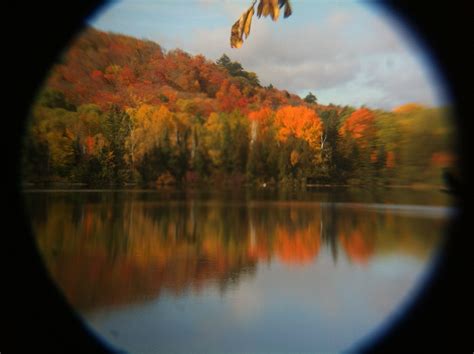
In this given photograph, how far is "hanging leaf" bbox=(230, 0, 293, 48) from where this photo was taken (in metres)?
2.76

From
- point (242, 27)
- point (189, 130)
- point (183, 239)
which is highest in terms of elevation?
point (242, 27)

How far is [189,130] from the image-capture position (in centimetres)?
498

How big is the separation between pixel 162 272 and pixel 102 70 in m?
2.58

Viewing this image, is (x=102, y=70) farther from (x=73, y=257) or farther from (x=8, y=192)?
(x=73, y=257)

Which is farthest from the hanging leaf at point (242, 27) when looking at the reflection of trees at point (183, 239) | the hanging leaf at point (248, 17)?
the reflection of trees at point (183, 239)

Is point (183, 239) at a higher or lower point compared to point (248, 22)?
lower

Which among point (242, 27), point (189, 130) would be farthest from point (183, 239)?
point (242, 27)

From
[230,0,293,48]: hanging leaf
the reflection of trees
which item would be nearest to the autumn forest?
the reflection of trees

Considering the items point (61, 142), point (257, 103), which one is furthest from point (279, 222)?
point (61, 142)

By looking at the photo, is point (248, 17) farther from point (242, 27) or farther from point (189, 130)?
point (189, 130)

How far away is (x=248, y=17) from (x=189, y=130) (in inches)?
93.7

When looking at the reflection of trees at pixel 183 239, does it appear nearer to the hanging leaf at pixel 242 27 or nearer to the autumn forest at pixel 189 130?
the autumn forest at pixel 189 130

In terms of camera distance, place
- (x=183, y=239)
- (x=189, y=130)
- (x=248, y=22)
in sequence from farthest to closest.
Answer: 1. (x=183, y=239)
2. (x=189, y=130)
3. (x=248, y=22)

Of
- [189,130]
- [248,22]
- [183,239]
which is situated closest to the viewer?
[248,22]
